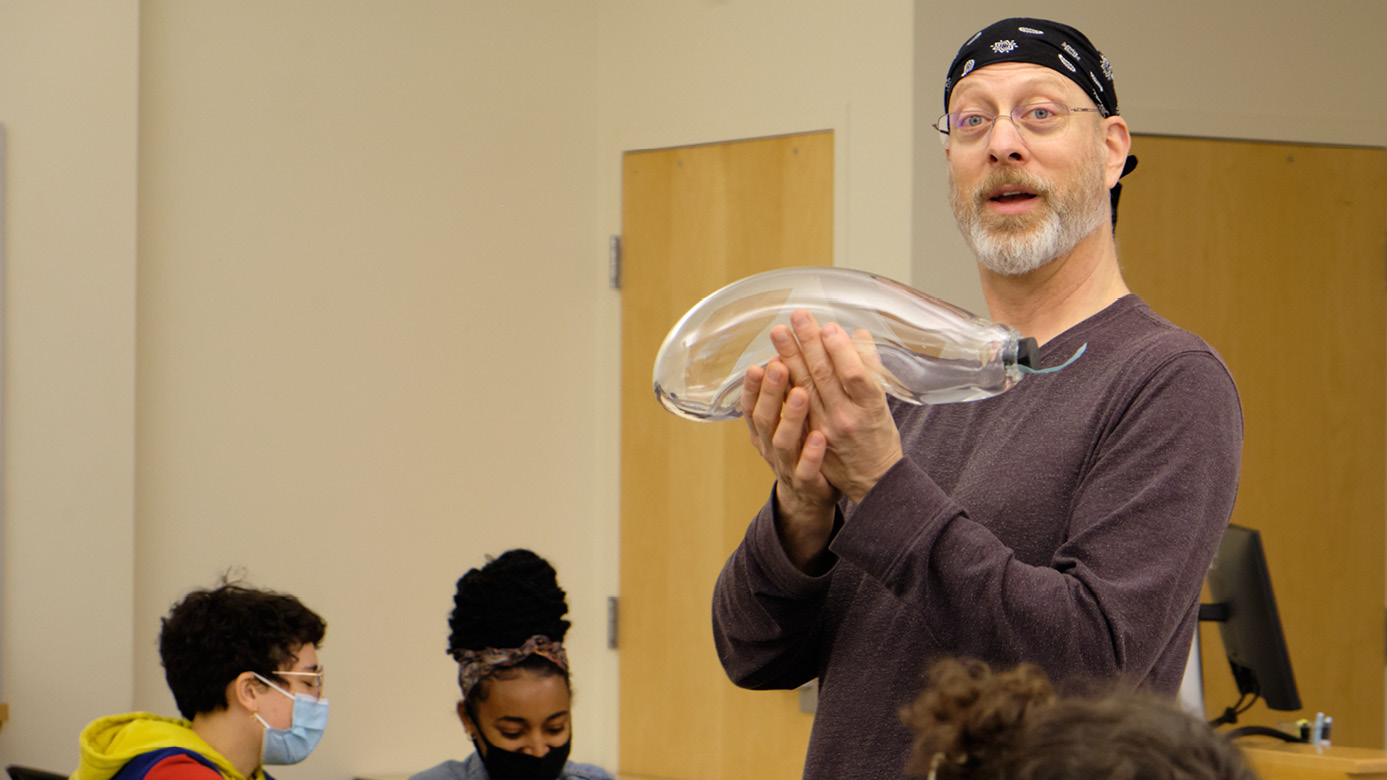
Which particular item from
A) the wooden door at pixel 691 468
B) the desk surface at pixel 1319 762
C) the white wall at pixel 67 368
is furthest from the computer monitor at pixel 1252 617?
the white wall at pixel 67 368

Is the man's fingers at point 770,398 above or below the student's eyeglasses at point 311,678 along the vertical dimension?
above

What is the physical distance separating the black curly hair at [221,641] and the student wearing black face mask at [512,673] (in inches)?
12.1

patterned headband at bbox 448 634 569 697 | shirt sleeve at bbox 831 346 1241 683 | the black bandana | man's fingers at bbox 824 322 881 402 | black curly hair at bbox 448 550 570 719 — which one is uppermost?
the black bandana

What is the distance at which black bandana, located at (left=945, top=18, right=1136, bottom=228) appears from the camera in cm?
116

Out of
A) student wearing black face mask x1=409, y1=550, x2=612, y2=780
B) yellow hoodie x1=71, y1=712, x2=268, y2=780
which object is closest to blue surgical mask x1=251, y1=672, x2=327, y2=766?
yellow hoodie x1=71, y1=712, x2=268, y2=780

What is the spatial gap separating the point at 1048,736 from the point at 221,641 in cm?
204

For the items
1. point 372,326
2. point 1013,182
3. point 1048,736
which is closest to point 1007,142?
point 1013,182

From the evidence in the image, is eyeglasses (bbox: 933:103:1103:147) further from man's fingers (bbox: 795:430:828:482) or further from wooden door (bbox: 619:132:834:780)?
wooden door (bbox: 619:132:834:780)

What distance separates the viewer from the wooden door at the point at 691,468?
340 cm

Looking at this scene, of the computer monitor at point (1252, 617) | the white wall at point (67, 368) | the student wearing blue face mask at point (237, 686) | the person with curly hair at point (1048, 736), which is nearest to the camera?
the person with curly hair at point (1048, 736)

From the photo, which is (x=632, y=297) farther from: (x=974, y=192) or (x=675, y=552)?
(x=974, y=192)

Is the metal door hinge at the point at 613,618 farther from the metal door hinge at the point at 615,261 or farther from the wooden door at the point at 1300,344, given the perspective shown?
the wooden door at the point at 1300,344

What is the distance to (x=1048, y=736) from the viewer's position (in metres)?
0.63

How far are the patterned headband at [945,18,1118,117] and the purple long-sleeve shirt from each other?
0.64 ft
